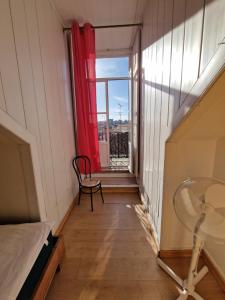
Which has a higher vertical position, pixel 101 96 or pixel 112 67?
pixel 112 67

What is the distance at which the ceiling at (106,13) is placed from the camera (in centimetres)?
202

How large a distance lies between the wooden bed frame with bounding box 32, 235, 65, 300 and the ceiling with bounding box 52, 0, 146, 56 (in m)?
2.56

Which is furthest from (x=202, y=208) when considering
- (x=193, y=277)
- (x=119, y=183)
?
(x=119, y=183)

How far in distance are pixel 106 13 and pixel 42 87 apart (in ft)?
4.40

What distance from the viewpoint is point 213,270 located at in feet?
4.96

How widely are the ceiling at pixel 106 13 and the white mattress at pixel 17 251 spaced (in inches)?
94.7

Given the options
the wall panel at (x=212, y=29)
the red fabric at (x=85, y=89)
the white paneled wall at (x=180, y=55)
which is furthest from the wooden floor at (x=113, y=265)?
the wall panel at (x=212, y=29)

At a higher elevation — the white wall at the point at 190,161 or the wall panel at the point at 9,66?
the wall panel at the point at 9,66

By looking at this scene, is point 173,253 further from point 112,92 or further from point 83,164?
point 112,92

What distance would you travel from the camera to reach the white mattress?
997mm

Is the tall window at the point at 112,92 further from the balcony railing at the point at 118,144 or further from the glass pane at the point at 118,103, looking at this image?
the balcony railing at the point at 118,144

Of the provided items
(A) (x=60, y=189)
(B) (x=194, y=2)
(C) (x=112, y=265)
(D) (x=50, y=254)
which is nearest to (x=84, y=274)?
(C) (x=112, y=265)

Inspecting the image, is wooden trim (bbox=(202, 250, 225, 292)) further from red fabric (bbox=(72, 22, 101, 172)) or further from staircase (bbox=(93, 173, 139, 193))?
red fabric (bbox=(72, 22, 101, 172))

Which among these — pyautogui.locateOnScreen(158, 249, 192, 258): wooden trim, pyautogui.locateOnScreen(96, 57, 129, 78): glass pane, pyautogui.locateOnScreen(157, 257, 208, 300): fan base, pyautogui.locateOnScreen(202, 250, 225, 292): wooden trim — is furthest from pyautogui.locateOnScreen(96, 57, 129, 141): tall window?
pyautogui.locateOnScreen(157, 257, 208, 300): fan base
